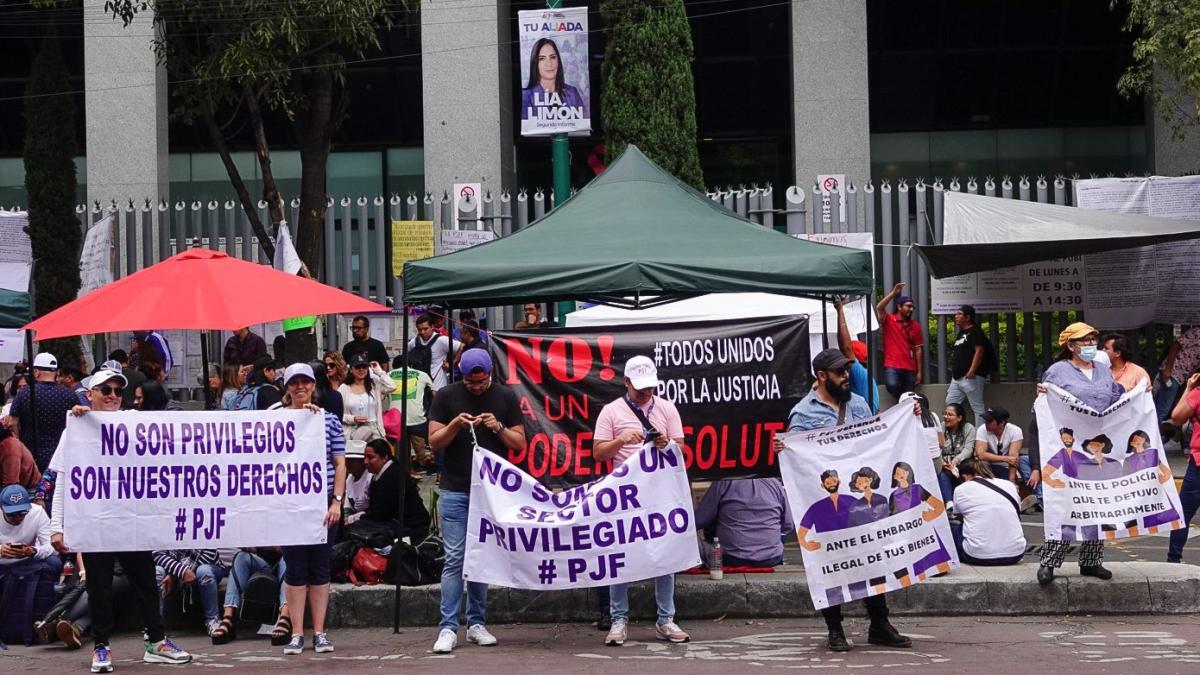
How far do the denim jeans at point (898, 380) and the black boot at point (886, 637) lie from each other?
8.70 meters

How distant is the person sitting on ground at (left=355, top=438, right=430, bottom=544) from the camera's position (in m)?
10.3

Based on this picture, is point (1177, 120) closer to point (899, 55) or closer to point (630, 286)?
point (899, 55)

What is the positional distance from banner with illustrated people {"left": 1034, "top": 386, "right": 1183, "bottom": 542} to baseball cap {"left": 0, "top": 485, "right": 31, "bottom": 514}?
6.81m

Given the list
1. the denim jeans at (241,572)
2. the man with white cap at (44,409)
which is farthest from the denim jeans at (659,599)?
the man with white cap at (44,409)

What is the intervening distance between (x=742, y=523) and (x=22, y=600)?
4946 mm

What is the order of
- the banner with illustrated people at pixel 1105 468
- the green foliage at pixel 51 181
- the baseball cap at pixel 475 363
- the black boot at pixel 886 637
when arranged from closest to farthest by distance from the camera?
the black boot at pixel 886 637
the baseball cap at pixel 475 363
the banner with illustrated people at pixel 1105 468
the green foliage at pixel 51 181

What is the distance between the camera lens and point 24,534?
387 inches

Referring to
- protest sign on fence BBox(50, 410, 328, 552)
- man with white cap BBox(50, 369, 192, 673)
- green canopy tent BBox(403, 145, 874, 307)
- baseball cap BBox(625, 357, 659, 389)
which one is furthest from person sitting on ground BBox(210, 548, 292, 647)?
baseball cap BBox(625, 357, 659, 389)

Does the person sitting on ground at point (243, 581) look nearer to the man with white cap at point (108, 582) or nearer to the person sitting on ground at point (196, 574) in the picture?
the person sitting on ground at point (196, 574)

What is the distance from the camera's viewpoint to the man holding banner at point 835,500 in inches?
346

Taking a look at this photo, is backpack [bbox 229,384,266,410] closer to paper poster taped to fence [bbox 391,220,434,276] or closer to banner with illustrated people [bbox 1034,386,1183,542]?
paper poster taped to fence [bbox 391,220,434,276]

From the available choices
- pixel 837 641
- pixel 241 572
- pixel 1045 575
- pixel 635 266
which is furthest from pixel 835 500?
pixel 241 572

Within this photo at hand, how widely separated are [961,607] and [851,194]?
869 centimetres

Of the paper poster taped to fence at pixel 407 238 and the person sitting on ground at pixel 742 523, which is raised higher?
the paper poster taped to fence at pixel 407 238
